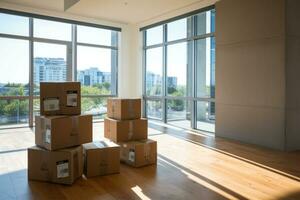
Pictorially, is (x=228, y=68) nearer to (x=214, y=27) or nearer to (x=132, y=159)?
(x=214, y=27)

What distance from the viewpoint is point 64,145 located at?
306 cm

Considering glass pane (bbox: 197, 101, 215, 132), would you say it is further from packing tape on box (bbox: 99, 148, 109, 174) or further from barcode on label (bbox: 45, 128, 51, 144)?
barcode on label (bbox: 45, 128, 51, 144)

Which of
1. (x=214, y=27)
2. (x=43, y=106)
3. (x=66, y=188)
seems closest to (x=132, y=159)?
(x=66, y=188)

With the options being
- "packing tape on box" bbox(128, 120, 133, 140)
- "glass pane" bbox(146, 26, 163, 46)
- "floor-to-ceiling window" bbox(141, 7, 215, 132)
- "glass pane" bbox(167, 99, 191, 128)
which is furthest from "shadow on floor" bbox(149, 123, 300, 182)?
"glass pane" bbox(146, 26, 163, 46)

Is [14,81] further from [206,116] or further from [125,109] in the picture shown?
[206,116]

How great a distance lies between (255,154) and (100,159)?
2.49 meters

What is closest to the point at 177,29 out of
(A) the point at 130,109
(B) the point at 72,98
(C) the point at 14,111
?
(A) the point at 130,109

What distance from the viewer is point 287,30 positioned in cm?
451

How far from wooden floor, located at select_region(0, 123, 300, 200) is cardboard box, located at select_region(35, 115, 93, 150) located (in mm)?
439

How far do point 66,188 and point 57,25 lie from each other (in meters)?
5.52

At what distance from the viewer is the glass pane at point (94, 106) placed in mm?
7797

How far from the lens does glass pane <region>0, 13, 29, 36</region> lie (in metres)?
6.54

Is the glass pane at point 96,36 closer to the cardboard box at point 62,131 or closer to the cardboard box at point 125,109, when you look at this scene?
the cardboard box at point 125,109

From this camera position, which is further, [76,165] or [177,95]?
[177,95]
